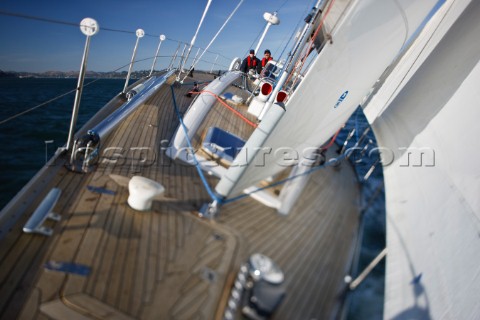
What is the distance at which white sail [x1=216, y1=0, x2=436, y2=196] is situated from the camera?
2.98 metres

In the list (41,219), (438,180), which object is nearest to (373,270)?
(438,180)

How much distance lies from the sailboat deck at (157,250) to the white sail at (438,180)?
2.64 ft

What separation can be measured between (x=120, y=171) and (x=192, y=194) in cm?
115

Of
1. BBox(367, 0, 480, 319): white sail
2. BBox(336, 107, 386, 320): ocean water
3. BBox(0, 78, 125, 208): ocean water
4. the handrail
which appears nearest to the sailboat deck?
the handrail

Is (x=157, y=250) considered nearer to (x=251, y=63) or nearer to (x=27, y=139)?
(x=27, y=139)

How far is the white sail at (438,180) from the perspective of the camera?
7.89ft

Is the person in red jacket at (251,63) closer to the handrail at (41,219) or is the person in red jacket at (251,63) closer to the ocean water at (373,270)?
the ocean water at (373,270)

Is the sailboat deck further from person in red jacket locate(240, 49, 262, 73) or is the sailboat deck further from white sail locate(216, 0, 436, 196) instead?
person in red jacket locate(240, 49, 262, 73)

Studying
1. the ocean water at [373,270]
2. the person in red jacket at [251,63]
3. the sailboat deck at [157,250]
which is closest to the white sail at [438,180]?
the ocean water at [373,270]

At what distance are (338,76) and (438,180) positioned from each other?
189 centimetres

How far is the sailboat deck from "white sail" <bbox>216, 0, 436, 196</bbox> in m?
0.69

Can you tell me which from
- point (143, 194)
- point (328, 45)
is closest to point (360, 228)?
point (328, 45)

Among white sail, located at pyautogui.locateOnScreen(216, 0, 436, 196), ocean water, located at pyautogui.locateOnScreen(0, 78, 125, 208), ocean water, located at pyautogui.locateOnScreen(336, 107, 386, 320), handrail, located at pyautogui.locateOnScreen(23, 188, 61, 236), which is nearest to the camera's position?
handrail, located at pyautogui.locateOnScreen(23, 188, 61, 236)

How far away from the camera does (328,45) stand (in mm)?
2920
